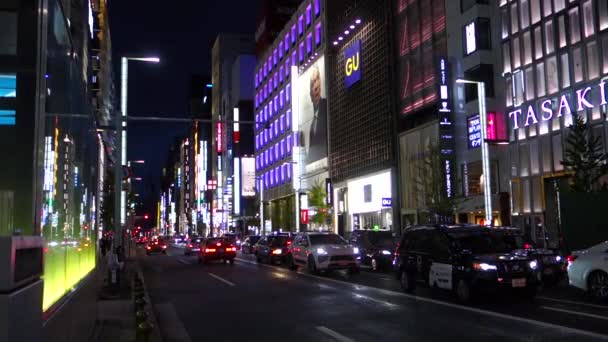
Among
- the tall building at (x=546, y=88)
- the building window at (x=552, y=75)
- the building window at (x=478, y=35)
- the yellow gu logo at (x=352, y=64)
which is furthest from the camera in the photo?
the yellow gu logo at (x=352, y=64)

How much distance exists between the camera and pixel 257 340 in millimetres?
10336

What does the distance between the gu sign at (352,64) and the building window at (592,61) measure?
25.2 meters

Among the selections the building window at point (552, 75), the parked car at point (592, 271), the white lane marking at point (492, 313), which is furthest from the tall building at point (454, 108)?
the parked car at point (592, 271)

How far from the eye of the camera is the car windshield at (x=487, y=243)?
14.6m

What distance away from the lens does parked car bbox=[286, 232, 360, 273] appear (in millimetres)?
24375

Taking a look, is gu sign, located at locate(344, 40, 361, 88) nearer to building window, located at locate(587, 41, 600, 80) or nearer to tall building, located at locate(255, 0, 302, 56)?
building window, located at locate(587, 41, 600, 80)

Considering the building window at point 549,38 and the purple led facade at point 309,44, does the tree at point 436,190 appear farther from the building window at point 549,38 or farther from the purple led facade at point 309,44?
the purple led facade at point 309,44

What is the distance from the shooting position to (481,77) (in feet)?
125

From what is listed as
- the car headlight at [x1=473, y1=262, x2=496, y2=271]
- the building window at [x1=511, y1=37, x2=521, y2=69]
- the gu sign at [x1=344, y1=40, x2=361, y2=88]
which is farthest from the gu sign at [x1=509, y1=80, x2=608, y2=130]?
the gu sign at [x1=344, y1=40, x2=361, y2=88]

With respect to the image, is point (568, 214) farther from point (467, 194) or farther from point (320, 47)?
point (320, 47)

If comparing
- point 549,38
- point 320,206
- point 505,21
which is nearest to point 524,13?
point 505,21

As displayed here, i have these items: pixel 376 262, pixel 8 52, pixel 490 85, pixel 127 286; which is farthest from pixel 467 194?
pixel 8 52

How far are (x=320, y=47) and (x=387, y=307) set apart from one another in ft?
174

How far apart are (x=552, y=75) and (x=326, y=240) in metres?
16.3
